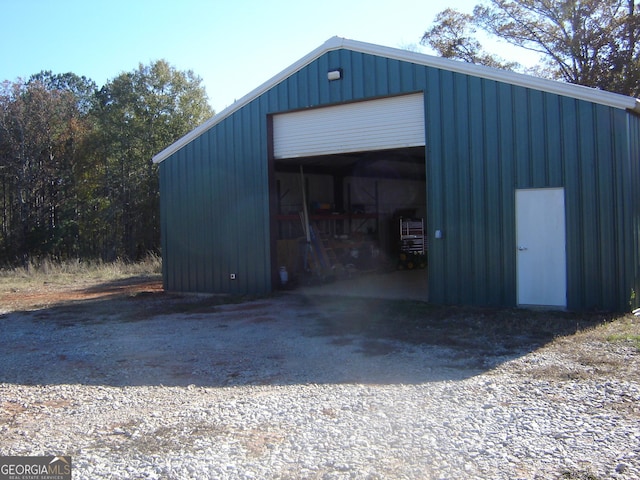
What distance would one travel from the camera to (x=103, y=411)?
545cm

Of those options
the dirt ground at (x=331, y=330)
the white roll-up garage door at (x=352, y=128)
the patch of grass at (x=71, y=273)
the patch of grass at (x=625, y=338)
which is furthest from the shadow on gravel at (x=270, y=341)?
the patch of grass at (x=71, y=273)

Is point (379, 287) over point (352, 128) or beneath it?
beneath

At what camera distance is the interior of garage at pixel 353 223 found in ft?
51.1

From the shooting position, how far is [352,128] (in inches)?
490

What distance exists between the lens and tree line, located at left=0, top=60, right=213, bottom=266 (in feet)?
88.0

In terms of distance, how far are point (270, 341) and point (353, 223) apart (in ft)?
38.6

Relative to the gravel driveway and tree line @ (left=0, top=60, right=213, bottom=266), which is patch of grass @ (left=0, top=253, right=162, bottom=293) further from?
the gravel driveway

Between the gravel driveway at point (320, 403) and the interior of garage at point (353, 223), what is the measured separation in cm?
512

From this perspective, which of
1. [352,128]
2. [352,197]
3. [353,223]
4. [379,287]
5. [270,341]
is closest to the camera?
[270,341]

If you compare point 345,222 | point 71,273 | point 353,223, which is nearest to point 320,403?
point 345,222

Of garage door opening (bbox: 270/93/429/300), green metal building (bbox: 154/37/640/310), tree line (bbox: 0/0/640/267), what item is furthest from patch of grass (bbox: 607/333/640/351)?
tree line (bbox: 0/0/640/267)

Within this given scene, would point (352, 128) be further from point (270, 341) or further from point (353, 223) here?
point (353, 223)

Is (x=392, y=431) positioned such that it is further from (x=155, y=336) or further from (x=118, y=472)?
(x=155, y=336)

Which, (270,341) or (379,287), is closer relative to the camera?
(270,341)
